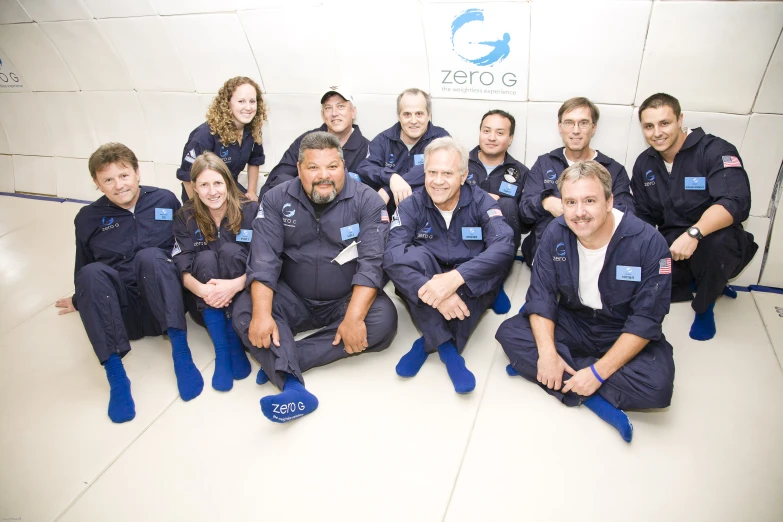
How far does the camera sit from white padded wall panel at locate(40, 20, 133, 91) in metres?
4.49

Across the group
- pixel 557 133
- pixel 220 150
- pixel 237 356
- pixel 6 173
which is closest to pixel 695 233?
pixel 557 133

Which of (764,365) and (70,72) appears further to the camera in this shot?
(70,72)

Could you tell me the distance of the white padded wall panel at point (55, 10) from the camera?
14.1 ft

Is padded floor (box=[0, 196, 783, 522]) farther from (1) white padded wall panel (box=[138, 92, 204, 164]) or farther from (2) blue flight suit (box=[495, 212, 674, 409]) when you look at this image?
(1) white padded wall panel (box=[138, 92, 204, 164])

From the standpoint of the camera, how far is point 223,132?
12.2ft

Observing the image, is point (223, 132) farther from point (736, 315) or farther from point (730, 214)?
point (736, 315)

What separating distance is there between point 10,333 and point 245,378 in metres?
1.77

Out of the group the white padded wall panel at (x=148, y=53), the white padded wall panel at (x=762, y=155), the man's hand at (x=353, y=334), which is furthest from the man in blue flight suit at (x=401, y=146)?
the white padded wall panel at (x=148, y=53)

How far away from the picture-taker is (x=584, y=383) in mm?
2271

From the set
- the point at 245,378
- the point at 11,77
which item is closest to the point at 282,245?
the point at 245,378

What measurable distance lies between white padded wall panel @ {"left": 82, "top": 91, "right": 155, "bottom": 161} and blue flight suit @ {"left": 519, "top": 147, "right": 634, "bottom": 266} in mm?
3859

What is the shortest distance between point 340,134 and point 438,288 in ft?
6.12

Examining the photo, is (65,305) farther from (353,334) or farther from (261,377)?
(353,334)

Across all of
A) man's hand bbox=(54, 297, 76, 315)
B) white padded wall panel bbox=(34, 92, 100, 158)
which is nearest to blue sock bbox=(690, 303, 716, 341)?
man's hand bbox=(54, 297, 76, 315)
